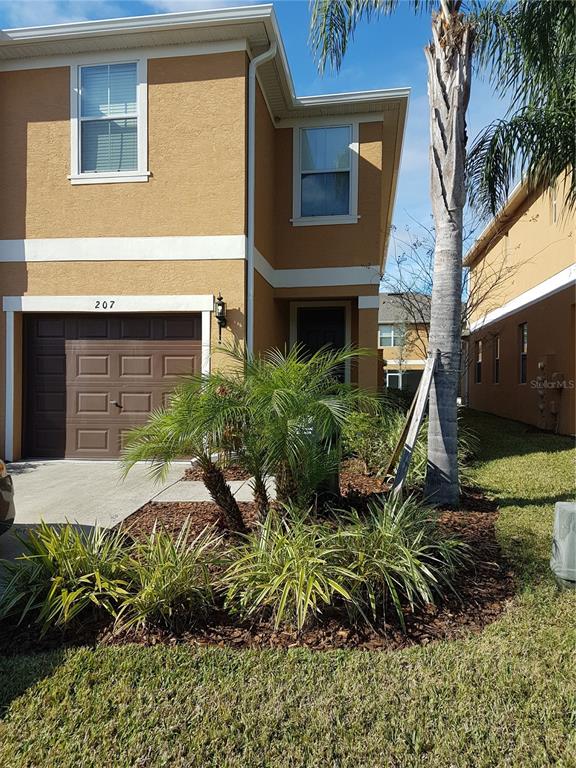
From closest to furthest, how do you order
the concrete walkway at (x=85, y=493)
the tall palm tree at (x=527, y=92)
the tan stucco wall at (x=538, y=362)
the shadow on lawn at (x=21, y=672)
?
the shadow on lawn at (x=21, y=672) < the concrete walkway at (x=85, y=493) < the tall palm tree at (x=527, y=92) < the tan stucco wall at (x=538, y=362)

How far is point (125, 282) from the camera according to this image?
28.3 feet

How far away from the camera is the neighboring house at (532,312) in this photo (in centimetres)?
1127

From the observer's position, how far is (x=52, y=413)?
358 inches

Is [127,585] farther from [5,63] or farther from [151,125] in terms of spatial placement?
[5,63]

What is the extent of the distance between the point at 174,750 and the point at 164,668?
0.58m

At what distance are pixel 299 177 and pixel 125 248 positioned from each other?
12.9 feet

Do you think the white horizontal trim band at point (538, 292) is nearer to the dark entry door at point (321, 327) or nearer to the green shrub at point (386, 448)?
the dark entry door at point (321, 327)

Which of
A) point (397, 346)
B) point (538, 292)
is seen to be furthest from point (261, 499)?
point (397, 346)

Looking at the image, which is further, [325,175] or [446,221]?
[325,175]

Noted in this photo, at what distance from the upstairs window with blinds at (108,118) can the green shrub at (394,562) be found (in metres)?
7.45

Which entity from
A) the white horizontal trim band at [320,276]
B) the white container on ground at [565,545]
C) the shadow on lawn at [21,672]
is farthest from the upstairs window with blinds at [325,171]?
the shadow on lawn at [21,672]

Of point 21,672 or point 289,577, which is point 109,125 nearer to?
point 289,577

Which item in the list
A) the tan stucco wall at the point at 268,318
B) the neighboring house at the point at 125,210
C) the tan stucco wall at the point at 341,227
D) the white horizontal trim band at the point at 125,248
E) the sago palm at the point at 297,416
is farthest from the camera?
the tan stucco wall at the point at 341,227

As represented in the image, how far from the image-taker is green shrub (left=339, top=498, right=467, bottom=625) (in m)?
3.41
